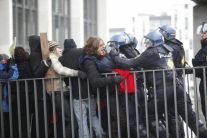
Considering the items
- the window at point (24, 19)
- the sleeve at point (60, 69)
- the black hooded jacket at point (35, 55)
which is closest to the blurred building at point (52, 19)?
the window at point (24, 19)

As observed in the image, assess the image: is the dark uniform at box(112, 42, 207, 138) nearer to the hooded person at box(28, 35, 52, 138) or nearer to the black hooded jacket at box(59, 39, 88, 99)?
the black hooded jacket at box(59, 39, 88, 99)

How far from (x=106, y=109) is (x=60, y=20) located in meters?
30.6

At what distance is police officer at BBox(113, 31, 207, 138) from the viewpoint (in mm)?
8109

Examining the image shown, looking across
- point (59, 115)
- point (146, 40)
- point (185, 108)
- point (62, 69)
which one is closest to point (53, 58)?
point (62, 69)

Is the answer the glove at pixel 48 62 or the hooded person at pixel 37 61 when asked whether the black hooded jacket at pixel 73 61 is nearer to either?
the glove at pixel 48 62

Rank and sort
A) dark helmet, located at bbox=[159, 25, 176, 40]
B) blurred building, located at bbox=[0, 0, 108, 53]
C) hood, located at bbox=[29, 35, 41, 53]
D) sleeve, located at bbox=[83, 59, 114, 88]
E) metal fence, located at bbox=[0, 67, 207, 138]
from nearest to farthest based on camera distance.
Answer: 1. sleeve, located at bbox=[83, 59, 114, 88]
2. metal fence, located at bbox=[0, 67, 207, 138]
3. hood, located at bbox=[29, 35, 41, 53]
4. dark helmet, located at bbox=[159, 25, 176, 40]
5. blurred building, located at bbox=[0, 0, 108, 53]

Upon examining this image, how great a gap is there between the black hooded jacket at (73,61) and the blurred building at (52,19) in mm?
20493

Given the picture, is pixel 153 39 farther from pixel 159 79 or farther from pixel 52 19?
pixel 52 19

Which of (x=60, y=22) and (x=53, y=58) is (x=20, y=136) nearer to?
(x=53, y=58)

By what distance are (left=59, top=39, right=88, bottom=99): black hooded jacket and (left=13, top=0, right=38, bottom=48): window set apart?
2312cm

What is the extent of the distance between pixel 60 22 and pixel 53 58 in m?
30.1

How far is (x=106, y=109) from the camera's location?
28.0 ft

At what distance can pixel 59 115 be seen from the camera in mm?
8695

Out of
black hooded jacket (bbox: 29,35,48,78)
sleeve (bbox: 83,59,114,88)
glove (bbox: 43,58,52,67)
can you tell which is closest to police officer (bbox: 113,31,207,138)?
sleeve (bbox: 83,59,114,88)
